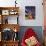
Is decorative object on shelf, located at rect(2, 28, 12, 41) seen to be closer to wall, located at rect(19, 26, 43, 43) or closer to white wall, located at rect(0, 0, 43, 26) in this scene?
wall, located at rect(19, 26, 43, 43)

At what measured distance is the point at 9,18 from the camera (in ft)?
17.1

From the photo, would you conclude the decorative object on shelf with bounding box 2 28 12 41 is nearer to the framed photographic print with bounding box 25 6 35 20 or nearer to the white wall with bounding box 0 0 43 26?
the white wall with bounding box 0 0 43 26

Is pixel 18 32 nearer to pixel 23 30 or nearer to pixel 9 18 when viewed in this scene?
pixel 23 30

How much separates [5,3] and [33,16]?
0.95 m

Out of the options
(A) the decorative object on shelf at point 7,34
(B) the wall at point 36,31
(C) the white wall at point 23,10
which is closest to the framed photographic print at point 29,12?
(C) the white wall at point 23,10

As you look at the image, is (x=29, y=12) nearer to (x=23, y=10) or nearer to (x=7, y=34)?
(x=23, y=10)

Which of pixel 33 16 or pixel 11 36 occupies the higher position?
pixel 33 16

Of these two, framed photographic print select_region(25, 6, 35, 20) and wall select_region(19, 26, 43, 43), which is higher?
framed photographic print select_region(25, 6, 35, 20)

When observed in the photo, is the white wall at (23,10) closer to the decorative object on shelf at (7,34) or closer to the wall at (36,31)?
the wall at (36,31)

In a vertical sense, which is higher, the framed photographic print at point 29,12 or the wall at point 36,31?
the framed photographic print at point 29,12

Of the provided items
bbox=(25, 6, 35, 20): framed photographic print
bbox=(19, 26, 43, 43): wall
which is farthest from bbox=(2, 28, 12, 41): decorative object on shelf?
bbox=(25, 6, 35, 20): framed photographic print

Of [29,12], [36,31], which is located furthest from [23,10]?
[36,31]

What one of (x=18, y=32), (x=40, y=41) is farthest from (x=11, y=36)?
(x=40, y=41)

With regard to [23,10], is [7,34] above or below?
below
